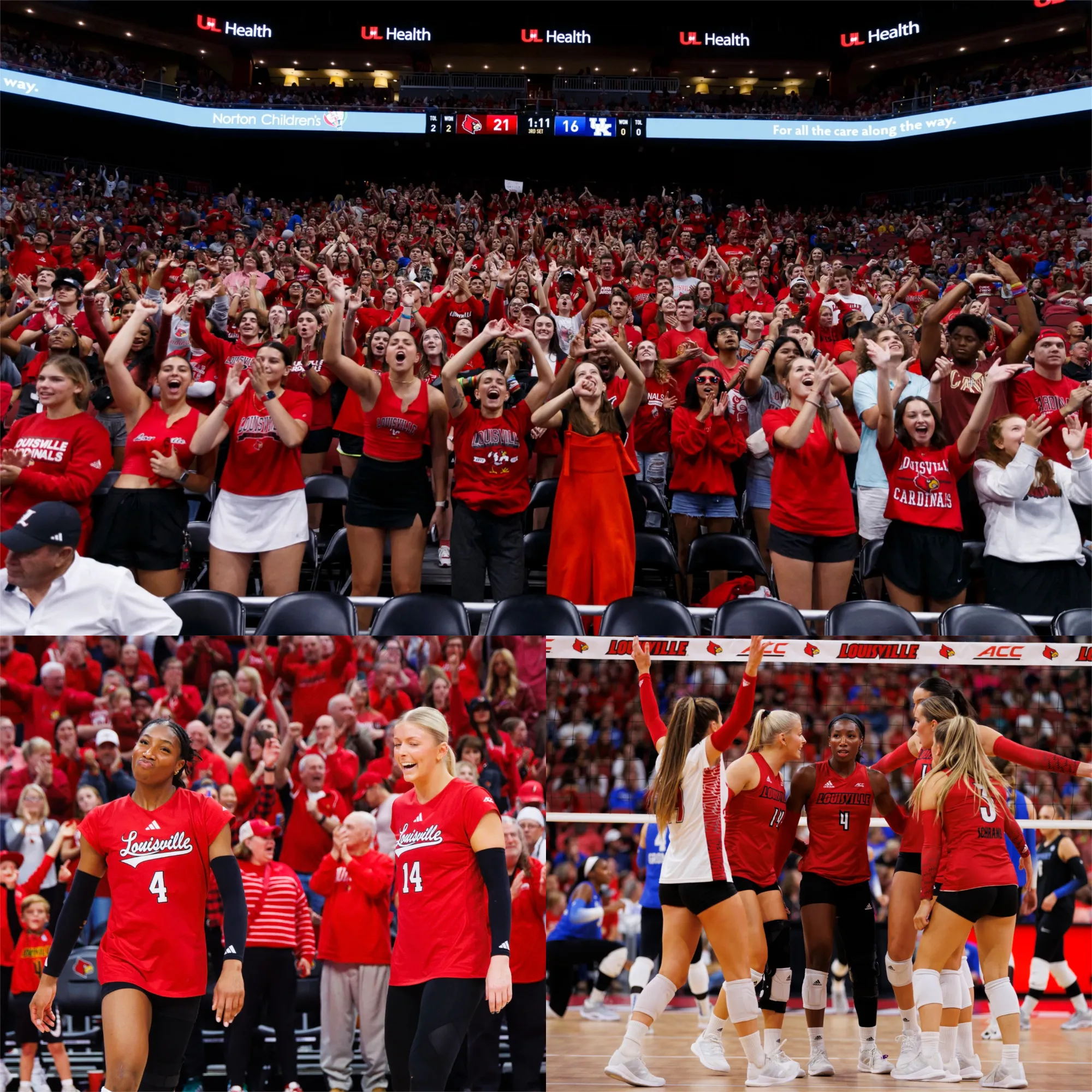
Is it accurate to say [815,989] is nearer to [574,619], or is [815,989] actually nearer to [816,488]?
[574,619]

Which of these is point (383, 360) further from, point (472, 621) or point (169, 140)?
point (169, 140)

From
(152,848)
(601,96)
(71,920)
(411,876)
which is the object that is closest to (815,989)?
(411,876)

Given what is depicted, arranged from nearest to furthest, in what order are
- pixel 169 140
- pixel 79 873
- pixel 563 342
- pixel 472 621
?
pixel 79 873 → pixel 472 621 → pixel 563 342 → pixel 169 140

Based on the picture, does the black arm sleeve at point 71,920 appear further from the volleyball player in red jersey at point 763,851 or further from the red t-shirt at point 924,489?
the red t-shirt at point 924,489

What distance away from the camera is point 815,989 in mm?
4668

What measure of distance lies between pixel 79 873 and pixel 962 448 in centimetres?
504

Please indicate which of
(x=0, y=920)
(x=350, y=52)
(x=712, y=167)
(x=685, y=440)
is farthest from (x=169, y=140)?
(x=0, y=920)

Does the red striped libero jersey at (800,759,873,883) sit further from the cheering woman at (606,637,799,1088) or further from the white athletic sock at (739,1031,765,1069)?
the white athletic sock at (739,1031,765,1069)

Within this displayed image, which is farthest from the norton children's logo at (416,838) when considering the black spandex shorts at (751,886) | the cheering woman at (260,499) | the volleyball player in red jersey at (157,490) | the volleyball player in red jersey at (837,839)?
the volleyball player in red jersey at (157,490)

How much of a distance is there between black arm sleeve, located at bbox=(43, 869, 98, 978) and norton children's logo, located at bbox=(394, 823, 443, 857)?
117cm

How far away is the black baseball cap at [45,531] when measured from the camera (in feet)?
17.7

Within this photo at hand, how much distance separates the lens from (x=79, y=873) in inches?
170

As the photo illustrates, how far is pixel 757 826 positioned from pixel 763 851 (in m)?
0.11

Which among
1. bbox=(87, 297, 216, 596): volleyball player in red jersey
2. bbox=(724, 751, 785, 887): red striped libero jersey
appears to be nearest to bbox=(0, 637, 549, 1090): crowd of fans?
bbox=(724, 751, 785, 887): red striped libero jersey
